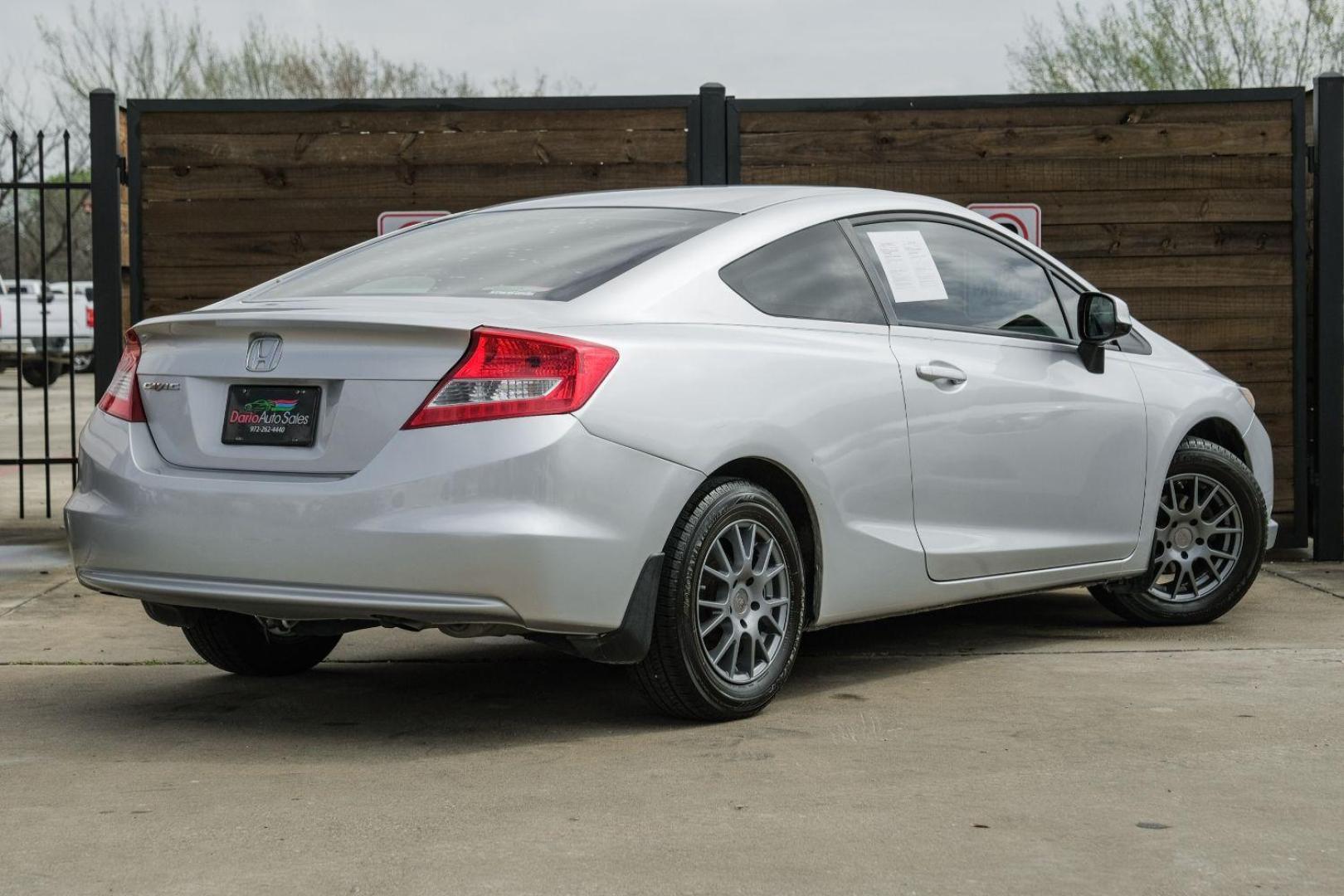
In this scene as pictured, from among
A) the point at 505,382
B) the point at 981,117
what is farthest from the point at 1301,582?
the point at 505,382

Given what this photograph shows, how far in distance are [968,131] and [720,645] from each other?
181 inches

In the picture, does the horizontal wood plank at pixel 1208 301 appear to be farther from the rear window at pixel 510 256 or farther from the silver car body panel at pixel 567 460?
the rear window at pixel 510 256

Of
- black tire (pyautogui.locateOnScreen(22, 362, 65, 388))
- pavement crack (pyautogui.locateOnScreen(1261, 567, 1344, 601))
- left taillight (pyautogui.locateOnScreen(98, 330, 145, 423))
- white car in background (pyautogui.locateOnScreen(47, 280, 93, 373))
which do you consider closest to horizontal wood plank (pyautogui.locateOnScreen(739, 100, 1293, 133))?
pavement crack (pyautogui.locateOnScreen(1261, 567, 1344, 601))

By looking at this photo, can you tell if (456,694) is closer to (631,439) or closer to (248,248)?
(631,439)

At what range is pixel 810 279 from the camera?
214 inches

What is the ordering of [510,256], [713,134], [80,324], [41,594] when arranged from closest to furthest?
[510,256]
[41,594]
[713,134]
[80,324]

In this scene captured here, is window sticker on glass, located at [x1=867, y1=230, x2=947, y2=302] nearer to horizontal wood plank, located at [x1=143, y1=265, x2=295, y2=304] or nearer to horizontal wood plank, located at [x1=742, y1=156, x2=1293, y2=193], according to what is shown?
horizontal wood plank, located at [x1=742, y1=156, x2=1293, y2=193]

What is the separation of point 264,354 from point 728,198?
166 cm

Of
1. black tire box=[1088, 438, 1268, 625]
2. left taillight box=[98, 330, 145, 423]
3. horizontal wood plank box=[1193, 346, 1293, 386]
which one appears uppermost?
horizontal wood plank box=[1193, 346, 1293, 386]

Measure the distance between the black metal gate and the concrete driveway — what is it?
3.25 metres

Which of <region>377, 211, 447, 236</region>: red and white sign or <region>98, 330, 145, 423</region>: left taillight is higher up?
<region>377, 211, 447, 236</region>: red and white sign

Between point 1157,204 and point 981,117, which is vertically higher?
point 981,117

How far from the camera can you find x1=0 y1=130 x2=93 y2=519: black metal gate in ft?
32.3

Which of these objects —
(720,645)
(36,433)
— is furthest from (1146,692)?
(36,433)
